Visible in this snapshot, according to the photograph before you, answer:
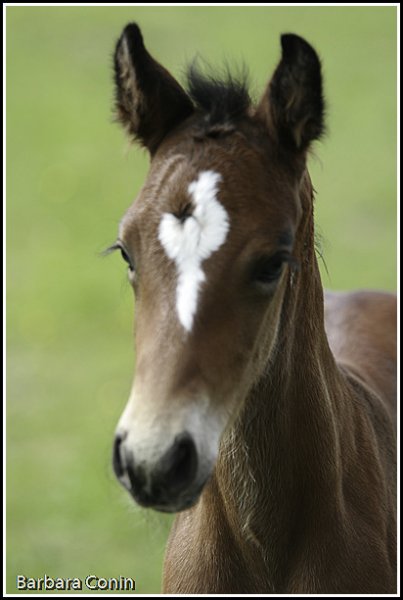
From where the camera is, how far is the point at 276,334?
3.04m

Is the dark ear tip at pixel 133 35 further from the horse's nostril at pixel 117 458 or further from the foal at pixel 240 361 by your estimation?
the horse's nostril at pixel 117 458

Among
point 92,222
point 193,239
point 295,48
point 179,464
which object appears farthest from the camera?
point 92,222

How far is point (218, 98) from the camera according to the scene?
3098 millimetres

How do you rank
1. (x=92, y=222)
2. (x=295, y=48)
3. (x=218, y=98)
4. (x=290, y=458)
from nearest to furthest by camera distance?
1. (x=295, y=48)
2. (x=218, y=98)
3. (x=290, y=458)
4. (x=92, y=222)

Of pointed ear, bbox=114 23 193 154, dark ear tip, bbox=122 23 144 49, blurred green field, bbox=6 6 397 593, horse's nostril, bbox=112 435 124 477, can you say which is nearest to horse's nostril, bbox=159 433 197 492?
horse's nostril, bbox=112 435 124 477

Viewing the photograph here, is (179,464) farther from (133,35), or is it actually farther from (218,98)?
(133,35)

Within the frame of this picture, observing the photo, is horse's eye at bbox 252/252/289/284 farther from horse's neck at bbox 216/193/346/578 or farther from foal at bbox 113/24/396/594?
horse's neck at bbox 216/193/346/578

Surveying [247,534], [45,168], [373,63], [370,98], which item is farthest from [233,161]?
[373,63]

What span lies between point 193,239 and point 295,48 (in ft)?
2.23

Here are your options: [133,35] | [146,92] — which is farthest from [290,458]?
[133,35]

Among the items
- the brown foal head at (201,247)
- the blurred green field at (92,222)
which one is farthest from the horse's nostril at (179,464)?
the blurred green field at (92,222)

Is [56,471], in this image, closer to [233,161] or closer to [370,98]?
[233,161]

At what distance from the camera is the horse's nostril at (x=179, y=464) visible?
2.48 m

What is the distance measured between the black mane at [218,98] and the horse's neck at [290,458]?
439 mm
